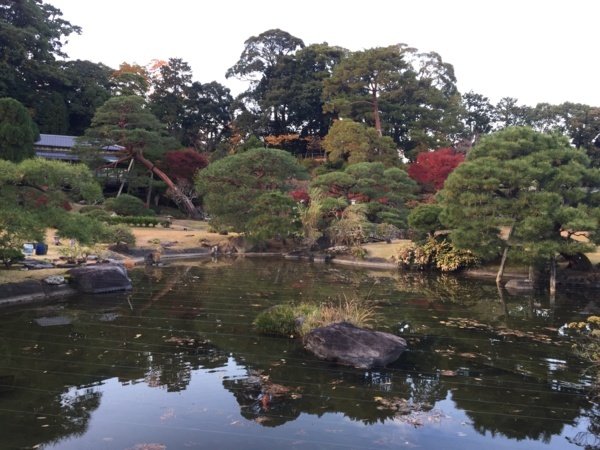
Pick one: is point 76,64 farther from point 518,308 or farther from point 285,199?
point 518,308

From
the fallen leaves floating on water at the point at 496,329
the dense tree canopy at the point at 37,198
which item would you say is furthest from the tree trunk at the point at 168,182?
the fallen leaves floating on water at the point at 496,329

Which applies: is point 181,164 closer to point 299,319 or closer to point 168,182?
point 168,182

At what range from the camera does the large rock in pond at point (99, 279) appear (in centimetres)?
1103

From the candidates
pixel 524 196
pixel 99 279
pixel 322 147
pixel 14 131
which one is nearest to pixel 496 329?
pixel 524 196

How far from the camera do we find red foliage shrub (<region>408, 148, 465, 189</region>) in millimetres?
23797

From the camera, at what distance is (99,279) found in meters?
11.2

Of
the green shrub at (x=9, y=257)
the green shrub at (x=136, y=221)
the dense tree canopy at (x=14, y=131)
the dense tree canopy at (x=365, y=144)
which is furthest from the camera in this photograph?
the dense tree canopy at (x=365, y=144)

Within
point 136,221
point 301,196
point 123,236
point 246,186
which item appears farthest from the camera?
point 301,196

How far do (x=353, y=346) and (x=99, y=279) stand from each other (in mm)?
7066

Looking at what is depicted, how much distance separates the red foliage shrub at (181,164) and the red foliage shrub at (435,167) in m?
12.5

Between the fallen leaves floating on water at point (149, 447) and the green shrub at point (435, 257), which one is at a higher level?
the green shrub at point (435, 257)

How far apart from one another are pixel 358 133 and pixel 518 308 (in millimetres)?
17349

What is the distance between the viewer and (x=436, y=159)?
24125 millimetres

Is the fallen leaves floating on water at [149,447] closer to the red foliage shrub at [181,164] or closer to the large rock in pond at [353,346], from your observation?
the large rock in pond at [353,346]
